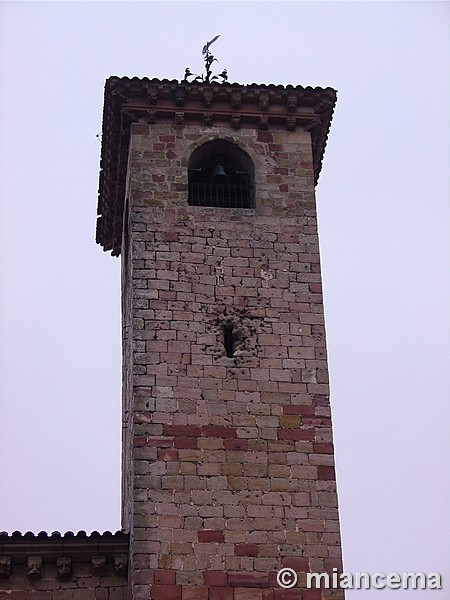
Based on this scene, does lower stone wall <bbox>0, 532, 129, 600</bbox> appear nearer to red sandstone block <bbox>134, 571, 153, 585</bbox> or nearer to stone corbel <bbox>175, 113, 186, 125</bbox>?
red sandstone block <bbox>134, 571, 153, 585</bbox>

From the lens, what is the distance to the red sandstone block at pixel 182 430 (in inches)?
623

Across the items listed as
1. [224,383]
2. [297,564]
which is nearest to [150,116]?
[224,383]

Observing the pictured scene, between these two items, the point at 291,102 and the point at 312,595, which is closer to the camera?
the point at 312,595

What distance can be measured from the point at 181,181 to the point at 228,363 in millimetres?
2952

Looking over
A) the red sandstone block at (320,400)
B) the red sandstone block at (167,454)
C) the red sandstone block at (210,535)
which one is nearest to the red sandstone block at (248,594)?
the red sandstone block at (210,535)

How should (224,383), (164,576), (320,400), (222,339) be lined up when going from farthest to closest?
(222,339)
(320,400)
(224,383)
(164,576)

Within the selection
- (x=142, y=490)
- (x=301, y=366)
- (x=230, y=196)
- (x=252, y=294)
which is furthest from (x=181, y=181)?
(x=142, y=490)

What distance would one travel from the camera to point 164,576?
49.1ft

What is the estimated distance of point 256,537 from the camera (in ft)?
50.3

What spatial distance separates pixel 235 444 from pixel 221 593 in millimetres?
1907

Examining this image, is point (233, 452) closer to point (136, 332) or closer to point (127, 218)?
point (136, 332)

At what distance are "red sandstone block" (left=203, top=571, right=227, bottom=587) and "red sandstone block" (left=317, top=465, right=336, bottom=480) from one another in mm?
1795

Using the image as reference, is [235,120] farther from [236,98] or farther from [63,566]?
[63,566]

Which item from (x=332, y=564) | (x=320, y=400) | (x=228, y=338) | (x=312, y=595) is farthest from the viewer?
(x=228, y=338)
